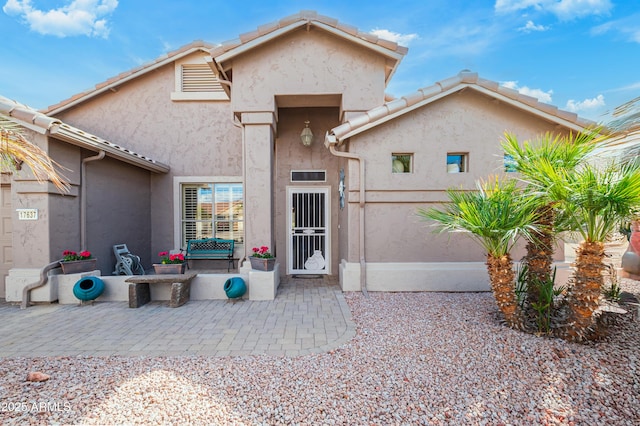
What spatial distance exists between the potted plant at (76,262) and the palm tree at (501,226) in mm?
7269

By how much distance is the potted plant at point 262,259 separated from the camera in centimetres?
626

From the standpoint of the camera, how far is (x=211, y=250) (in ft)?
28.7

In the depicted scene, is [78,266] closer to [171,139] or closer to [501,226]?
[171,139]

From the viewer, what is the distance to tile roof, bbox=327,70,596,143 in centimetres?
619

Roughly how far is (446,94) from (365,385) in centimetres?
610

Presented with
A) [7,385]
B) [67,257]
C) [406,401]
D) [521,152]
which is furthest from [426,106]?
[67,257]

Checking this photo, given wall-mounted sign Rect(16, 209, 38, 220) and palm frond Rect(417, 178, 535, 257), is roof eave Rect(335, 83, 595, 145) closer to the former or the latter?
palm frond Rect(417, 178, 535, 257)

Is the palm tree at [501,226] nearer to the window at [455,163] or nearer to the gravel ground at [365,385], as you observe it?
the gravel ground at [365,385]

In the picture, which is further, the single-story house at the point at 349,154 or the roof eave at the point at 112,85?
the roof eave at the point at 112,85

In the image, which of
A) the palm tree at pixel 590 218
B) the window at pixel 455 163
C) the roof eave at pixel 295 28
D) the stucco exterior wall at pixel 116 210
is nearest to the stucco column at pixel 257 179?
the roof eave at pixel 295 28

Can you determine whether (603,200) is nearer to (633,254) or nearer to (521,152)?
(521,152)

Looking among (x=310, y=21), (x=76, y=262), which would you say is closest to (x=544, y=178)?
(x=310, y=21)

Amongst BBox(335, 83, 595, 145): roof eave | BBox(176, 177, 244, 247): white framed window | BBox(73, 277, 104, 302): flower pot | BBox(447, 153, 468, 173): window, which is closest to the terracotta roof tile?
BBox(335, 83, 595, 145): roof eave

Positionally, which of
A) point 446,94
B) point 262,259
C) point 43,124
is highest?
point 446,94
